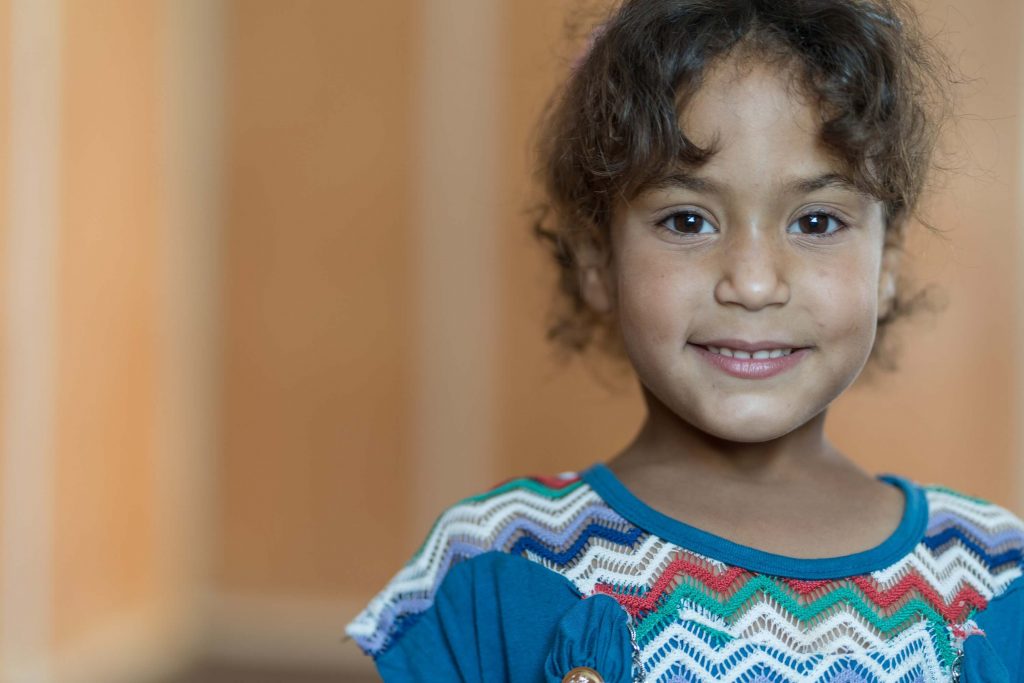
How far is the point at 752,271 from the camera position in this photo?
110 cm

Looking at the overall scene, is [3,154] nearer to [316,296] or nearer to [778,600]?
[316,296]

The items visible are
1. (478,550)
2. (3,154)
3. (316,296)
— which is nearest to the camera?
(478,550)

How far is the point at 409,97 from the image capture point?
10.8 ft

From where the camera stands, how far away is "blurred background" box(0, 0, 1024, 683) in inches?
112

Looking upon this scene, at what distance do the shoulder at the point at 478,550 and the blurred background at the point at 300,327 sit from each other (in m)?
1.60

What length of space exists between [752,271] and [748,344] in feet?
0.22

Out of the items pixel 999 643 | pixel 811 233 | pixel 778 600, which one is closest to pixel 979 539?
pixel 999 643

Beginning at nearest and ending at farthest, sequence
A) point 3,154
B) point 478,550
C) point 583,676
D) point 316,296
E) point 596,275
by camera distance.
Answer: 1. point 583,676
2. point 478,550
3. point 596,275
4. point 3,154
5. point 316,296

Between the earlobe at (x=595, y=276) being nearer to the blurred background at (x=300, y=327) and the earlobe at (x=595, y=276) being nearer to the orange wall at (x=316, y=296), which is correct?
the blurred background at (x=300, y=327)

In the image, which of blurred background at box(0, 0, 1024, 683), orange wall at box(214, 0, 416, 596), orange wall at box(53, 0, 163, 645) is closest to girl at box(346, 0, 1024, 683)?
blurred background at box(0, 0, 1024, 683)

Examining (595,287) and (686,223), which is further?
(595,287)

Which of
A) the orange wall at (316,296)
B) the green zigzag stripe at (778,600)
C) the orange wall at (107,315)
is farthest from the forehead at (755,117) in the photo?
the orange wall at (316,296)

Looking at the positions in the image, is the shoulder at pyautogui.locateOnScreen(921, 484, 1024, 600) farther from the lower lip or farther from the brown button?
the brown button

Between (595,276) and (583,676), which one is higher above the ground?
(595,276)
